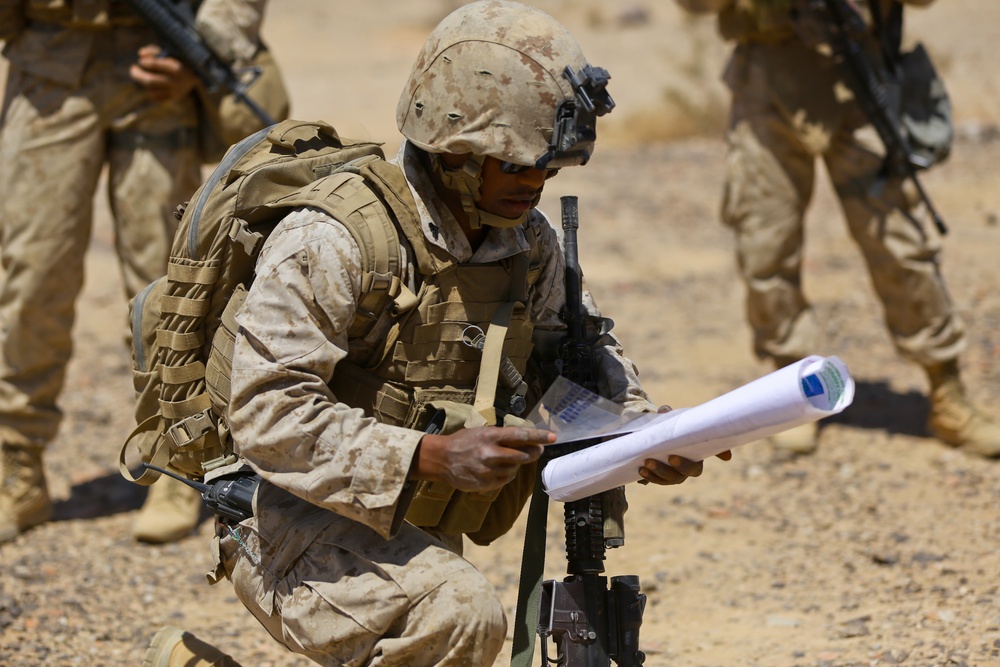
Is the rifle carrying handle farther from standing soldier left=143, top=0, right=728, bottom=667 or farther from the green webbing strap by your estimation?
the green webbing strap

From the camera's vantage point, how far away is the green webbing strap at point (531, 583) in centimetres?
268

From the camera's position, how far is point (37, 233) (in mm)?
4691

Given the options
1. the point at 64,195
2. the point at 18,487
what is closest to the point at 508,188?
the point at 64,195

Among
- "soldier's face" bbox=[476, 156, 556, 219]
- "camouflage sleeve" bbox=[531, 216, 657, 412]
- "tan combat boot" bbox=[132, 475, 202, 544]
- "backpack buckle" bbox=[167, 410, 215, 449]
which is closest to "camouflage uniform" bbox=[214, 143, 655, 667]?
"soldier's face" bbox=[476, 156, 556, 219]

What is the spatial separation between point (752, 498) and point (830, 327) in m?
2.39

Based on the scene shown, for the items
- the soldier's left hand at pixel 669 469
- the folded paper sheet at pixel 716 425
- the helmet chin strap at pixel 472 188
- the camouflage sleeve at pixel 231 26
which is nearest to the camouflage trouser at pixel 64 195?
the camouflage sleeve at pixel 231 26

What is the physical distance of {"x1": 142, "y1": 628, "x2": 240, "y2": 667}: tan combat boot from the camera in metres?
3.11

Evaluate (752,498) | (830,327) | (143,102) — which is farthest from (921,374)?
(143,102)

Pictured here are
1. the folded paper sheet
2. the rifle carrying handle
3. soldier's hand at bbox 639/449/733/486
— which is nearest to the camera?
the folded paper sheet

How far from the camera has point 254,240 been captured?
261 cm

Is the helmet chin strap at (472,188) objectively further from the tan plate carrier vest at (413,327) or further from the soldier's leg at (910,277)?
the soldier's leg at (910,277)

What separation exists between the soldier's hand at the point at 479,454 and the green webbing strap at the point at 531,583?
0.41 metres

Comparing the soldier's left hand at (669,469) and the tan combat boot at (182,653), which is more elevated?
the soldier's left hand at (669,469)

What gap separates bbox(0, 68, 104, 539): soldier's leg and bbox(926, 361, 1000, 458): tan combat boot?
3.59 metres
